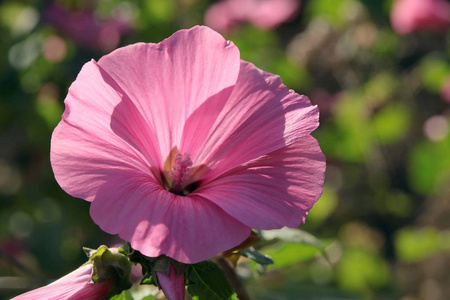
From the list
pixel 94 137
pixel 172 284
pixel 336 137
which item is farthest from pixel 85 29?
pixel 172 284

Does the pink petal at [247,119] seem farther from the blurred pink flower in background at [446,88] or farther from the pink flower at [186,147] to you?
the blurred pink flower in background at [446,88]

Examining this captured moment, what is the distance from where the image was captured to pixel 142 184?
929 millimetres

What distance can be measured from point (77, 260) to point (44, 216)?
0.85ft

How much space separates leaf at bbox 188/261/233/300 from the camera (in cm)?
99

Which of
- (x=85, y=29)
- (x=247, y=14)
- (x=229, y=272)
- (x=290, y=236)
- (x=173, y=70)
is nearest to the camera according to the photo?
(x=173, y=70)

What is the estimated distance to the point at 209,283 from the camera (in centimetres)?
99

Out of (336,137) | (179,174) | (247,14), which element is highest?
(179,174)

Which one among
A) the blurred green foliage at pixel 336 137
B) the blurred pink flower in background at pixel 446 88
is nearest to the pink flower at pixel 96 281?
the blurred green foliage at pixel 336 137

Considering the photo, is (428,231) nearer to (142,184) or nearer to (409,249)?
(409,249)

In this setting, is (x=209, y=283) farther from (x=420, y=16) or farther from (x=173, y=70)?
(x=420, y=16)

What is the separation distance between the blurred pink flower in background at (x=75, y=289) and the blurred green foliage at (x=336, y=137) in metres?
1.20

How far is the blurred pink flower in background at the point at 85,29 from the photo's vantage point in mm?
3023

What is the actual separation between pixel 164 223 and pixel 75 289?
17 centimetres

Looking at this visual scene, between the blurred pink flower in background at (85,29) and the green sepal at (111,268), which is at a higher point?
the green sepal at (111,268)
